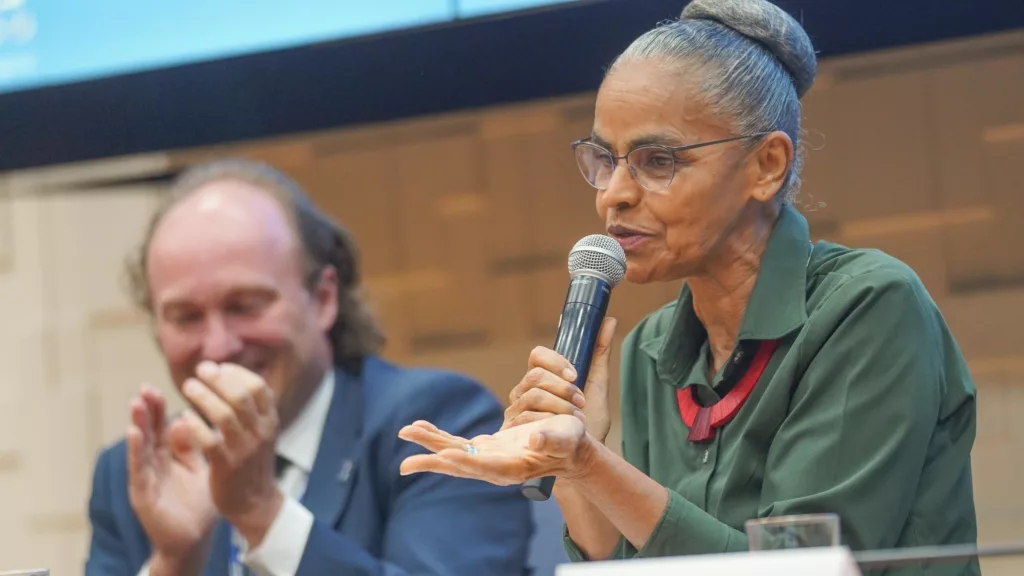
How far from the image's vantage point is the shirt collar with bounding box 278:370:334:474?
2344 mm

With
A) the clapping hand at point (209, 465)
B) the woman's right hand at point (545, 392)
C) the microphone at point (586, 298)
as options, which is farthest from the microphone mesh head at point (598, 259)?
the clapping hand at point (209, 465)

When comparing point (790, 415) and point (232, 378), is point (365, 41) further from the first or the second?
point (790, 415)

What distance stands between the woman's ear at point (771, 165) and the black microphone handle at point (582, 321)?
0.77ft

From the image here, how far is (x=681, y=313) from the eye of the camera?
5.43ft

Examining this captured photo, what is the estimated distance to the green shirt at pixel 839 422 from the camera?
1357 mm

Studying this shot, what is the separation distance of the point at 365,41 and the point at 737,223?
1.06 metres

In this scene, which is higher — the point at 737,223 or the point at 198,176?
the point at 737,223

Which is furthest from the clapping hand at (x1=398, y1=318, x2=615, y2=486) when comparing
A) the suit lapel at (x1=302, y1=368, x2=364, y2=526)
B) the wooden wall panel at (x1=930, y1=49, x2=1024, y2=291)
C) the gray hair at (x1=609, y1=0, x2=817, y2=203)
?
the wooden wall panel at (x1=930, y1=49, x2=1024, y2=291)

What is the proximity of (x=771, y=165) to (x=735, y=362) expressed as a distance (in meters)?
0.23

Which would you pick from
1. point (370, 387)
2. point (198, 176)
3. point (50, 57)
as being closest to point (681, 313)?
point (370, 387)

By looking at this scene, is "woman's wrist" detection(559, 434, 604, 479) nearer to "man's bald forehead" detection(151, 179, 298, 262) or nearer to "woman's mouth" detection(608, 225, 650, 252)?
"woman's mouth" detection(608, 225, 650, 252)

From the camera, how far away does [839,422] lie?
138 cm

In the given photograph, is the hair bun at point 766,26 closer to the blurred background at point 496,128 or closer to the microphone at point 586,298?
the microphone at point 586,298

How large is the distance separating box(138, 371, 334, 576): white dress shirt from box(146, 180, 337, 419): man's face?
1.2 inches
